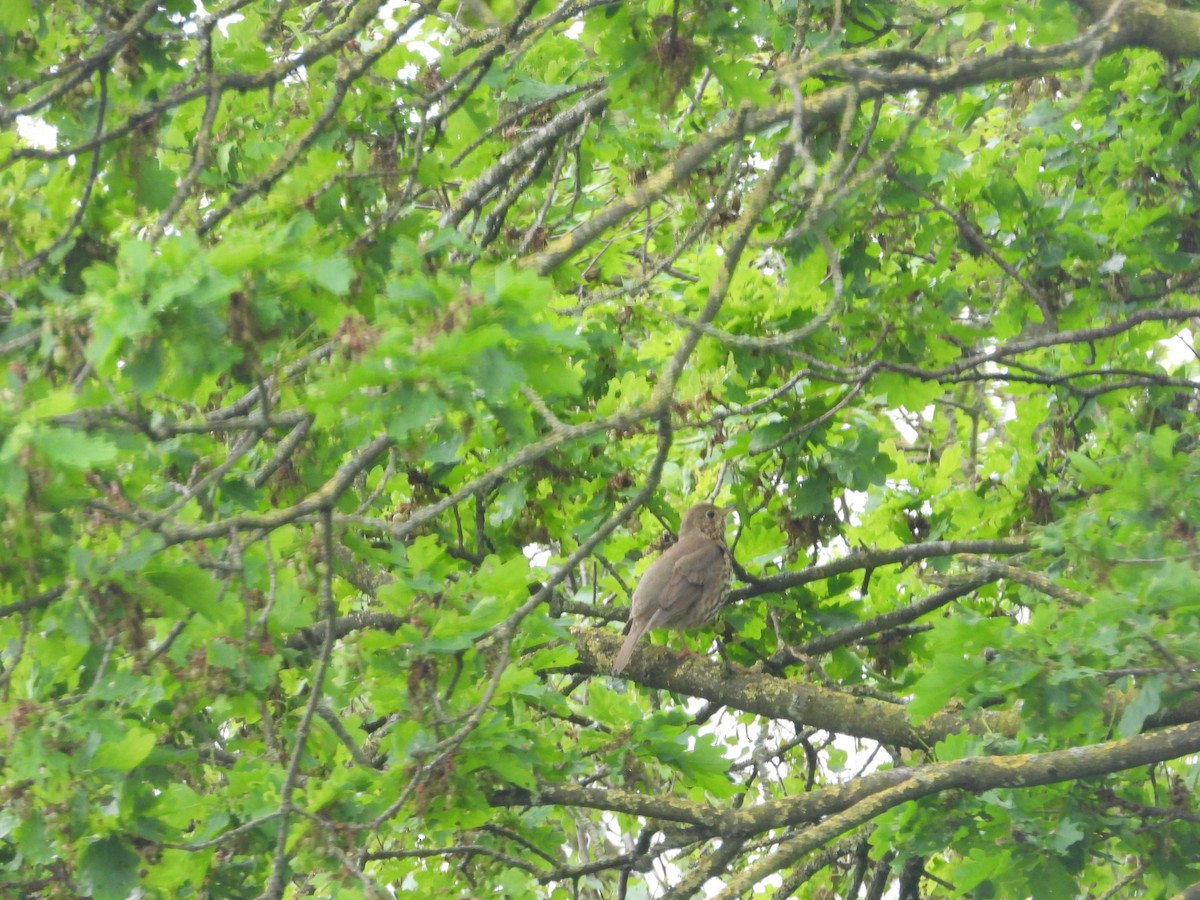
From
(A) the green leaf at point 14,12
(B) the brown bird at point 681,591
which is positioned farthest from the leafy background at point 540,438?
(B) the brown bird at point 681,591

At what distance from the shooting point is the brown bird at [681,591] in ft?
23.5

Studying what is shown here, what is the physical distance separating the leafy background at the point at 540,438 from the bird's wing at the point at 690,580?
0.21 meters

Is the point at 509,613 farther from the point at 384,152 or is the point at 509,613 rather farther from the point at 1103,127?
the point at 1103,127

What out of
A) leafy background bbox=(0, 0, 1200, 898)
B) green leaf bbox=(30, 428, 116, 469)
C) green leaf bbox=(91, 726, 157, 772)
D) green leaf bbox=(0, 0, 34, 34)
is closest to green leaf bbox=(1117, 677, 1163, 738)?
leafy background bbox=(0, 0, 1200, 898)

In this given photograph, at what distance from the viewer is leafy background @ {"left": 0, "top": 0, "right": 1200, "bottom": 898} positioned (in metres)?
3.68

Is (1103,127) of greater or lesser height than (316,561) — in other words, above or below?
above

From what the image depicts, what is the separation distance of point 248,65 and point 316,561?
5.89 feet

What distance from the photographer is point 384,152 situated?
5.12 metres

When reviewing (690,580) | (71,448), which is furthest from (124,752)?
(690,580)

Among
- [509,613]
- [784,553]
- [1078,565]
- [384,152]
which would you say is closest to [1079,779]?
[1078,565]

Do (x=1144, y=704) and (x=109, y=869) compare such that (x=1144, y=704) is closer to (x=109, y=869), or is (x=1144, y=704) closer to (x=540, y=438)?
(x=540, y=438)

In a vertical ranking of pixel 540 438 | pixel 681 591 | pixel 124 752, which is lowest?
pixel 124 752

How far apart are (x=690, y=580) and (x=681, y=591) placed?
11 centimetres

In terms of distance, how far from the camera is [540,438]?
5.39 meters
